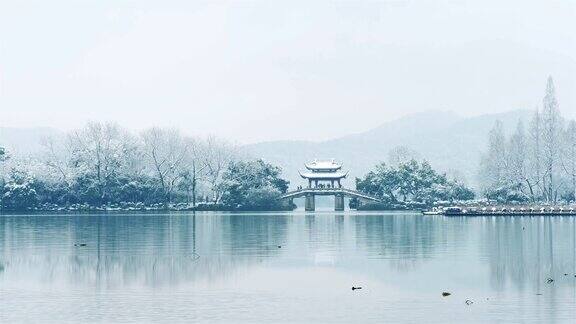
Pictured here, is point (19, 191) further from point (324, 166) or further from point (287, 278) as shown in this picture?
point (287, 278)

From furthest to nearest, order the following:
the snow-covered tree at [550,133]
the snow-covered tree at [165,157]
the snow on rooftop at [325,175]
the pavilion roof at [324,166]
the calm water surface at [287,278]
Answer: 1. the pavilion roof at [324,166]
2. the snow on rooftop at [325,175]
3. the snow-covered tree at [165,157]
4. the snow-covered tree at [550,133]
5. the calm water surface at [287,278]

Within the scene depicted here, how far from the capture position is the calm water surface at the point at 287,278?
961 inches

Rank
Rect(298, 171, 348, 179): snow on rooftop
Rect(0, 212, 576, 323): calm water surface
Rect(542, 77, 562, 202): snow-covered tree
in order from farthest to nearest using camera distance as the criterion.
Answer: Rect(298, 171, 348, 179): snow on rooftop < Rect(542, 77, 562, 202): snow-covered tree < Rect(0, 212, 576, 323): calm water surface

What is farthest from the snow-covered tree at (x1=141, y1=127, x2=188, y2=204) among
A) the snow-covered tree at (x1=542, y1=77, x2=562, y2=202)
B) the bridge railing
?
the snow-covered tree at (x1=542, y1=77, x2=562, y2=202)

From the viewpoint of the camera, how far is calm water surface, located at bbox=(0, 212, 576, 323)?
24.4 metres

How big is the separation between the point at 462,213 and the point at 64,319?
220 feet

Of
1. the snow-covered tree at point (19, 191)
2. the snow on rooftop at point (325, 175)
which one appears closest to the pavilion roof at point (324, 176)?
the snow on rooftop at point (325, 175)

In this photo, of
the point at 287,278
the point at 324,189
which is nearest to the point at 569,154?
the point at 324,189

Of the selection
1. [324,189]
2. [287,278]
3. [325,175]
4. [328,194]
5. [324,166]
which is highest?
[324,166]

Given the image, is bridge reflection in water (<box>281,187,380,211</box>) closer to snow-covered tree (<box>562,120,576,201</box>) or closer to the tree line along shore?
the tree line along shore

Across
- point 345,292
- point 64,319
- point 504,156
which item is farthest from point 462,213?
point 64,319

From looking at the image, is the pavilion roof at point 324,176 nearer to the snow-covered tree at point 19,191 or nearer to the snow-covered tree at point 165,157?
the snow-covered tree at point 165,157

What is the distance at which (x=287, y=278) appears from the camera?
104ft

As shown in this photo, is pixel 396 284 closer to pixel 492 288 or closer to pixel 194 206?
pixel 492 288
